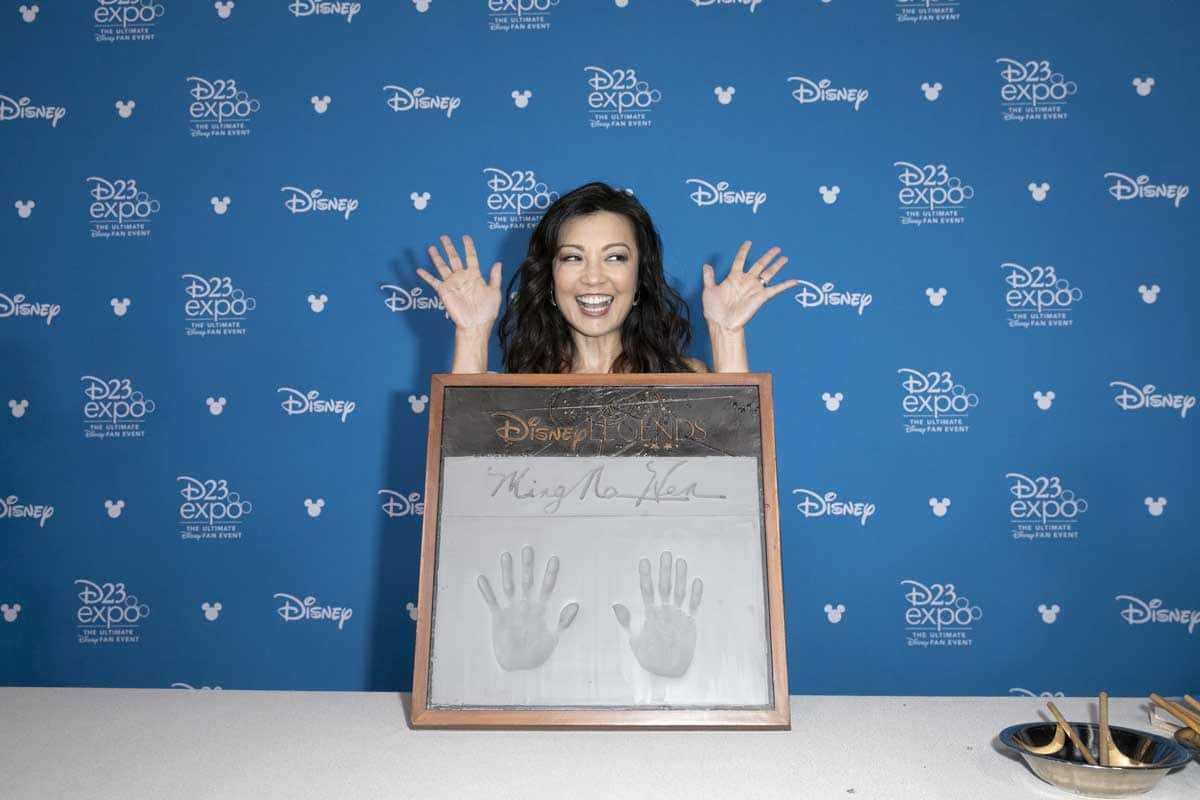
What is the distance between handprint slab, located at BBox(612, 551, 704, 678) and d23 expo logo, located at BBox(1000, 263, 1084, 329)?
226cm

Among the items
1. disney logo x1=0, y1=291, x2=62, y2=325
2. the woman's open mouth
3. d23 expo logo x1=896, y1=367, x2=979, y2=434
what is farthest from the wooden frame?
disney logo x1=0, y1=291, x2=62, y2=325

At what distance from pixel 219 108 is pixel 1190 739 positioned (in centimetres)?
322

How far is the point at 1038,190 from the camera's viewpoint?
10.6ft

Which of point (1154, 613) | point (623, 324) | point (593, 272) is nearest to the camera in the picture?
point (593, 272)

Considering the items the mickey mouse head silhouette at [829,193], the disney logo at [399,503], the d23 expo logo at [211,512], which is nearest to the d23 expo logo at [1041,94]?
the mickey mouse head silhouette at [829,193]

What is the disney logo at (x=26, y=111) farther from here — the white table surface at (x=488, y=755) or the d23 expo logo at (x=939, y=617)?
the d23 expo logo at (x=939, y=617)

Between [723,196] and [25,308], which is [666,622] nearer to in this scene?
[723,196]

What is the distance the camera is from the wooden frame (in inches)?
51.0

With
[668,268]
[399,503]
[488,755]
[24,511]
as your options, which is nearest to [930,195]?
[668,268]

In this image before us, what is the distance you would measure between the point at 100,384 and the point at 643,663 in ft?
8.73

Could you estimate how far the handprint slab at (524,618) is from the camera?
1.32 m

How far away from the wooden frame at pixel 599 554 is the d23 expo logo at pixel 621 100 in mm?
1973

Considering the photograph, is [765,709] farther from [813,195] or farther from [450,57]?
[450,57]

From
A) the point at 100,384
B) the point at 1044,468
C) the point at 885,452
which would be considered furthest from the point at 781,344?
the point at 100,384
